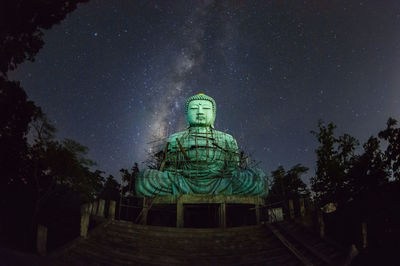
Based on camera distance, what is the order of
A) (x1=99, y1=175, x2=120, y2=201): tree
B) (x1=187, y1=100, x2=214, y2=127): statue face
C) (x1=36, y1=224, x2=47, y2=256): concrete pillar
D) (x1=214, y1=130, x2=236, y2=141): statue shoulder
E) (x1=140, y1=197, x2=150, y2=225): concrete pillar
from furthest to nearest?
(x1=99, y1=175, x2=120, y2=201): tree < (x1=187, y1=100, x2=214, y2=127): statue face < (x1=214, y1=130, x2=236, y2=141): statue shoulder < (x1=140, y1=197, x2=150, y2=225): concrete pillar < (x1=36, y1=224, x2=47, y2=256): concrete pillar

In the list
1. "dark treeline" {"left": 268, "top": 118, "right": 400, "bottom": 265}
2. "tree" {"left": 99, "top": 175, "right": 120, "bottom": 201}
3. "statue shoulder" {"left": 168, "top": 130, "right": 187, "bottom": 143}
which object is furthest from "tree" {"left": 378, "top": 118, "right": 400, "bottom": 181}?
"tree" {"left": 99, "top": 175, "right": 120, "bottom": 201}

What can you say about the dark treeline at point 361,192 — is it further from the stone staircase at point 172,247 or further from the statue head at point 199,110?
the statue head at point 199,110

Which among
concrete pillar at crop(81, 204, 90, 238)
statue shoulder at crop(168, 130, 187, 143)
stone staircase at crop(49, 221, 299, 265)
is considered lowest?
stone staircase at crop(49, 221, 299, 265)

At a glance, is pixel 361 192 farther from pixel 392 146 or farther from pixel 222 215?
pixel 222 215

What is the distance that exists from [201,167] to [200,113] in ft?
13.9

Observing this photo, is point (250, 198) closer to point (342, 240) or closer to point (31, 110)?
point (342, 240)

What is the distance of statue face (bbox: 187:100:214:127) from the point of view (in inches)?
715

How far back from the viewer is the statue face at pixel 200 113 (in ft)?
59.6

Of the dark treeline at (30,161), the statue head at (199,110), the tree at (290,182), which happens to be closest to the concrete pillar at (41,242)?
the dark treeline at (30,161)

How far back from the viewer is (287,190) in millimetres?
22969

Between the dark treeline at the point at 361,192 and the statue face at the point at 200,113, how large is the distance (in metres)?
8.37

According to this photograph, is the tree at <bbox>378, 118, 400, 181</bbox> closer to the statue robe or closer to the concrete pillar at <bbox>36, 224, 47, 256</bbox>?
the statue robe

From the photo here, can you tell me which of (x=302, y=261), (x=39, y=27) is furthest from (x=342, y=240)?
(x=39, y=27)

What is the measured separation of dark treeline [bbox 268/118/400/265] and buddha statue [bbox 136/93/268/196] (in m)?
4.17
